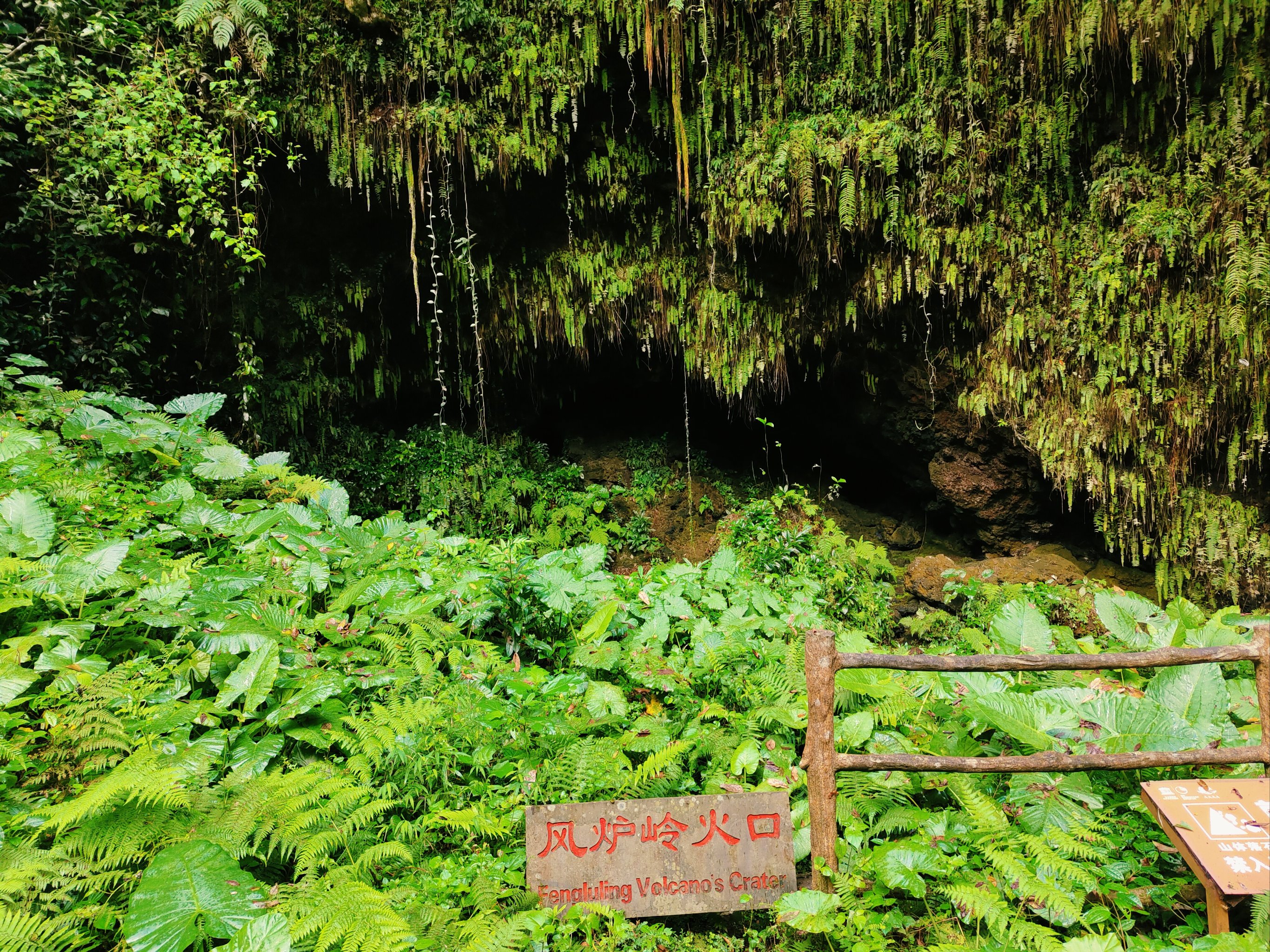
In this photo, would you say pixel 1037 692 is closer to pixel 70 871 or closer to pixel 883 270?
pixel 70 871

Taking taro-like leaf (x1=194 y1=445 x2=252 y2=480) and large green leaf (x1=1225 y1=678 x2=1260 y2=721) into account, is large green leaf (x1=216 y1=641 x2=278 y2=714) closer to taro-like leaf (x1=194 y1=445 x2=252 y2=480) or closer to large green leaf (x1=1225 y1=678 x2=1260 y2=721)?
taro-like leaf (x1=194 y1=445 x2=252 y2=480)

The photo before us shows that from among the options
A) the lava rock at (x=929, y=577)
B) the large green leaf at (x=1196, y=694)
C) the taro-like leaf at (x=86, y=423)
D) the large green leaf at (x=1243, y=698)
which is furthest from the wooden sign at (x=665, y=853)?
the lava rock at (x=929, y=577)

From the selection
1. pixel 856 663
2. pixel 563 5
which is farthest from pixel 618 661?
pixel 563 5

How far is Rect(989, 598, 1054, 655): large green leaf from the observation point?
3.10 metres

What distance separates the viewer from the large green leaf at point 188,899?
1.77 m

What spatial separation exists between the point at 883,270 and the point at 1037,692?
4.51m

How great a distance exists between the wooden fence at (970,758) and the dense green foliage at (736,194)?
417cm

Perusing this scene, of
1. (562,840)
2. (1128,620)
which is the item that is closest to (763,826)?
(562,840)

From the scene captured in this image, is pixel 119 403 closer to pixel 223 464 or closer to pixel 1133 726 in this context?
pixel 223 464

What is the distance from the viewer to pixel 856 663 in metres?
2.24

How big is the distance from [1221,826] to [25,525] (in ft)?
16.7

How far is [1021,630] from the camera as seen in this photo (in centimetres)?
315

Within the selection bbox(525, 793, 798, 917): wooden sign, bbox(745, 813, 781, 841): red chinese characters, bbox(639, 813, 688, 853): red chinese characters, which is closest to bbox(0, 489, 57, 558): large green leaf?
bbox(525, 793, 798, 917): wooden sign

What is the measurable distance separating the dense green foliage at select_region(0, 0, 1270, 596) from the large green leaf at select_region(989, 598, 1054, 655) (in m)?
3.47
